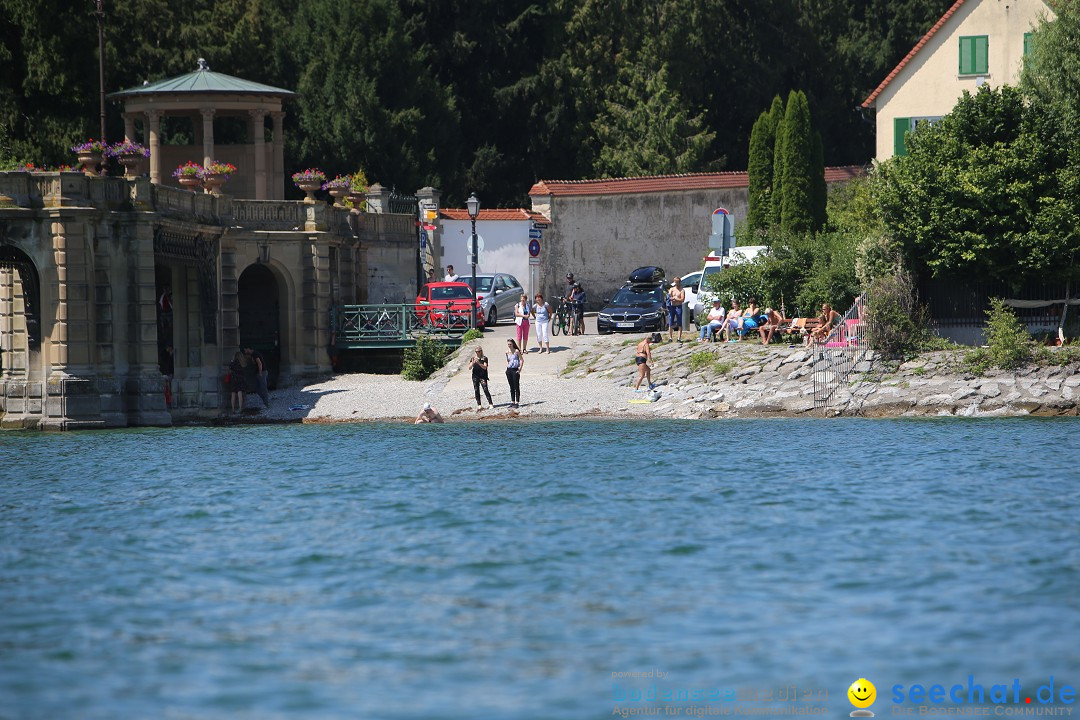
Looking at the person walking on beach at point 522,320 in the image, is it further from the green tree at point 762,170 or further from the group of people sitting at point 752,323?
the green tree at point 762,170

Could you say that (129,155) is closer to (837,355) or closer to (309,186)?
(309,186)

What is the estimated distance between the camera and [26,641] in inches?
599

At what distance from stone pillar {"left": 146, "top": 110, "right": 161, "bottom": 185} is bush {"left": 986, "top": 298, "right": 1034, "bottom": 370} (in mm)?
23861

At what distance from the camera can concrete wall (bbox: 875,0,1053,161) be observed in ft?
152

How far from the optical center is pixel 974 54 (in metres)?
46.9

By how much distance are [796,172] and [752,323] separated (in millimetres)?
10103

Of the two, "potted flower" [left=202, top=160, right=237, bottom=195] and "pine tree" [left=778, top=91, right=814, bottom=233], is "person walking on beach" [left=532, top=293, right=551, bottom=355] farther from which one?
"pine tree" [left=778, top=91, right=814, bottom=233]

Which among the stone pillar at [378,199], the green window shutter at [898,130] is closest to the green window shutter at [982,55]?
the green window shutter at [898,130]

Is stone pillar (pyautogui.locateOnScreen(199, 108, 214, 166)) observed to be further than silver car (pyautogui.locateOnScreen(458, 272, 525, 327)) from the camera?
No

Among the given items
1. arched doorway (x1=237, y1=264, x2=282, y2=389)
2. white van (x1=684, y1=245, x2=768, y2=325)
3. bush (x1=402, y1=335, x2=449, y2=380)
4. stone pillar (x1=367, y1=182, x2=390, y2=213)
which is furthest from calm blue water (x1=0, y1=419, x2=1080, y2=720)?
stone pillar (x1=367, y1=182, x2=390, y2=213)

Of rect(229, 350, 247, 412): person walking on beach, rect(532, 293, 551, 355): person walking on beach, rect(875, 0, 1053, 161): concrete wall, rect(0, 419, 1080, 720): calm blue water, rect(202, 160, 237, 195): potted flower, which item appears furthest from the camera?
rect(875, 0, 1053, 161): concrete wall

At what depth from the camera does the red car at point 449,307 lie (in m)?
43.3

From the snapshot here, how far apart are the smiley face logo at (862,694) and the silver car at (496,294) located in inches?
1321

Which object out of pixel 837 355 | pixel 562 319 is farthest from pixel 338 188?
pixel 837 355
